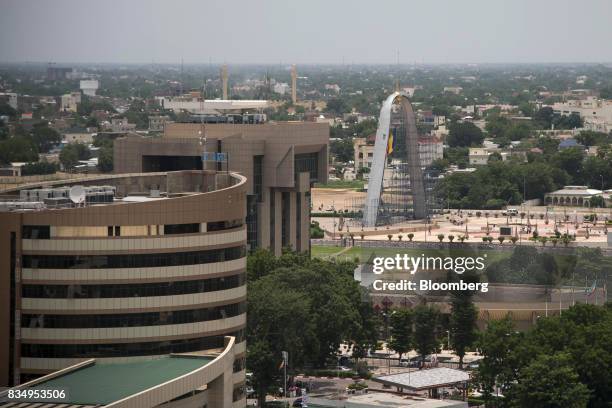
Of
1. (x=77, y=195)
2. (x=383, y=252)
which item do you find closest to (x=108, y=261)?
(x=77, y=195)

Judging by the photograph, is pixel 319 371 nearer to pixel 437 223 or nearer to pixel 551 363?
pixel 551 363

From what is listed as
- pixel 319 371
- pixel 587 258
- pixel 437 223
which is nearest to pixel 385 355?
pixel 319 371

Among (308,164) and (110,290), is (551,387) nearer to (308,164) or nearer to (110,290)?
(110,290)

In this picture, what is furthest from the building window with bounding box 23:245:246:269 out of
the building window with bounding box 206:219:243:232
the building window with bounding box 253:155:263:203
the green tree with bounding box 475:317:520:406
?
the building window with bounding box 253:155:263:203

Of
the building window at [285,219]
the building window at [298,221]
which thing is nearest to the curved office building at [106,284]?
the building window at [285,219]

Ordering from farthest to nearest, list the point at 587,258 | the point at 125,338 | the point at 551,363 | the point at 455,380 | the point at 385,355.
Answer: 1. the point at 587,258
2. the point at 385,355
3. the point at 455,380
4. the point at 551,363
5. the point at 125,338

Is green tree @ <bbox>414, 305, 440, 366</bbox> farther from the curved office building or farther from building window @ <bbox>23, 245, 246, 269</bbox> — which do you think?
building window @ <bbox>23, 245, 246, 269</bbox>

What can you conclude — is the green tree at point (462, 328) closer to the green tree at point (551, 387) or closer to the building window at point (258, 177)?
the green tree at point (551, 387)
